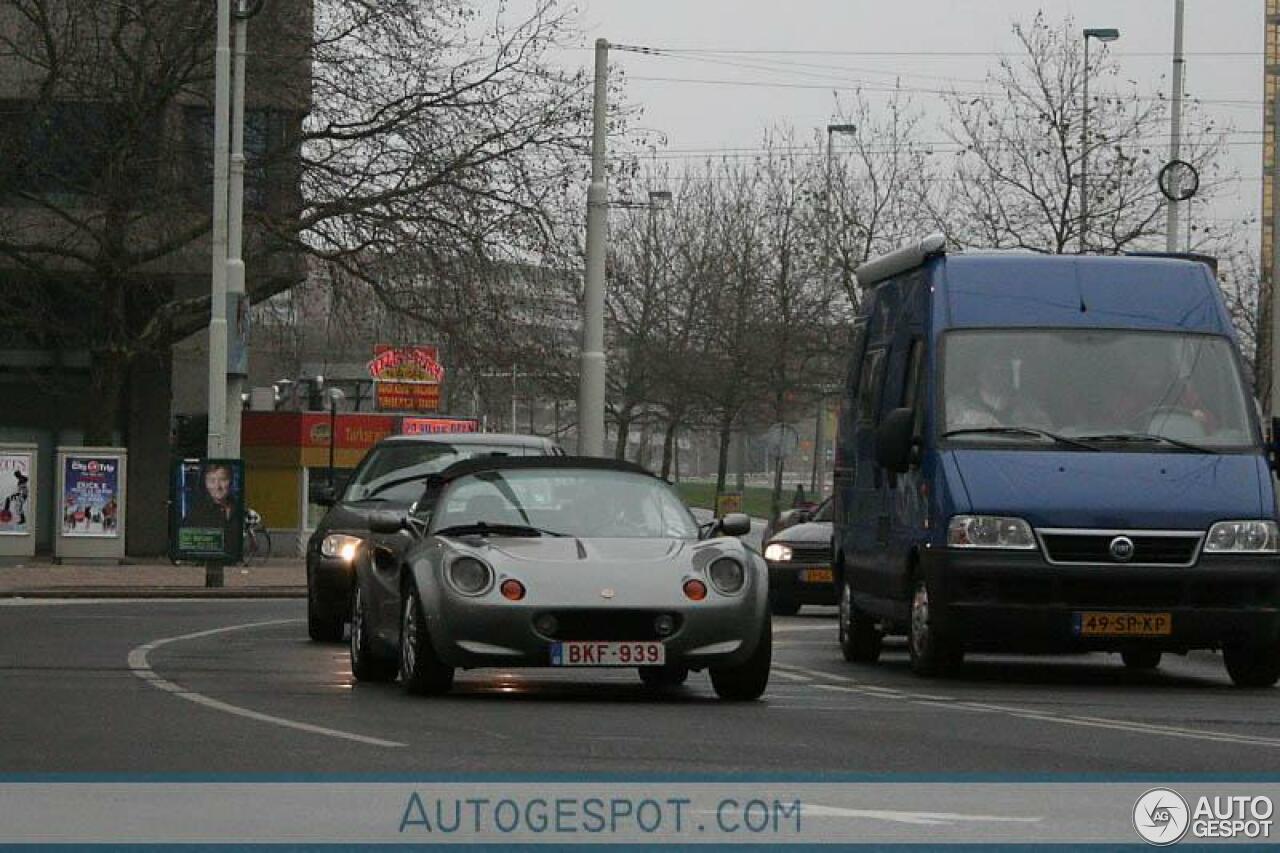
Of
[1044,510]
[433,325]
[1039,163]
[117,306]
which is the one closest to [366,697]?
[1044,510]

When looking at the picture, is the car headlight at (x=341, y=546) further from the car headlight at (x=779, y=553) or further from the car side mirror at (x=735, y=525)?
the car headlight at (x=779, y=553)

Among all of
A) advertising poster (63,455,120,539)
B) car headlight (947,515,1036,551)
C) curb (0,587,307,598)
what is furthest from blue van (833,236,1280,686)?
advertising poster (63,455,120,539)

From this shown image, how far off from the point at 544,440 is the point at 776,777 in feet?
40.5

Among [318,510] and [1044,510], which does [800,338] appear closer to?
[318,510]

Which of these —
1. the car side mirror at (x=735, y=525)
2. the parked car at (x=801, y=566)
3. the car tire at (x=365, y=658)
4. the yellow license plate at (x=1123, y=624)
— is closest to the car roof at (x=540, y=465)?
the car side mirror at (x=735, y=525)

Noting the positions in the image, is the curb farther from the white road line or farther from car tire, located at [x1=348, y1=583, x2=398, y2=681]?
car tire, located at [x1=348, y1=583, x2=398, y2=681]

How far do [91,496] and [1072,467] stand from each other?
1011 inches

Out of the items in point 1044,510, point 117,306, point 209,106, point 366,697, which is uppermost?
point 209,106

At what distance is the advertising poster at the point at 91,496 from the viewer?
40.2 m

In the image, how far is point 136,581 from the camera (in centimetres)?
3675

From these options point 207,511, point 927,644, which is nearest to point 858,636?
point 927,644

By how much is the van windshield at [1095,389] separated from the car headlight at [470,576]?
158 inches

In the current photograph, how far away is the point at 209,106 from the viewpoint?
141 feet

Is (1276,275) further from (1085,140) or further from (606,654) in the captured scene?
(1085,140)
